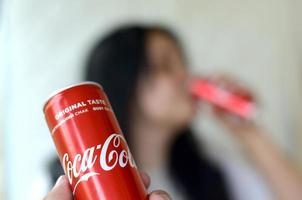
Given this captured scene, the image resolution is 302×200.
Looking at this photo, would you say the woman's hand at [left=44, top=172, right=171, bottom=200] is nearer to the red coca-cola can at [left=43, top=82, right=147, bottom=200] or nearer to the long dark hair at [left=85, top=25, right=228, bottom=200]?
the red coca-cola can at [left=43, top=82, right=147, bottom=200]

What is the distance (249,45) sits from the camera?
49.5 inches

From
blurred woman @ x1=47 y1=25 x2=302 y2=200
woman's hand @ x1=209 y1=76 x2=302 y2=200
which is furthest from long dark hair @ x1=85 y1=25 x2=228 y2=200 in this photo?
woman's hand @ x1=209 y1=76 x2=302 y2=200

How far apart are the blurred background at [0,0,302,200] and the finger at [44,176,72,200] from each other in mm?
621

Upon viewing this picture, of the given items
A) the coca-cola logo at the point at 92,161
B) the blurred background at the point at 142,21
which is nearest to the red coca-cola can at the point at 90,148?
the coca-cola logo at the point at 92,161

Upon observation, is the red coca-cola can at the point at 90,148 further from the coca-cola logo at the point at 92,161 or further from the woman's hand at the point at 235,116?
the woman's hand at the point at 235,116

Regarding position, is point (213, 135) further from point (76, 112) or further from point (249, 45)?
point (76, 112)

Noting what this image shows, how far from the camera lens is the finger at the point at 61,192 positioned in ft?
1.39

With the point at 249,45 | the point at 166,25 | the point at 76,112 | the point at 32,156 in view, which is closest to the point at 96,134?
the point at 76,112

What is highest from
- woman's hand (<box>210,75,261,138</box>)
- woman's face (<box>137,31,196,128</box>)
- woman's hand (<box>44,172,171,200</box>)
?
woman's face (<box>137,31,196,128</box>)

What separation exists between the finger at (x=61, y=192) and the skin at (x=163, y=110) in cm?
70

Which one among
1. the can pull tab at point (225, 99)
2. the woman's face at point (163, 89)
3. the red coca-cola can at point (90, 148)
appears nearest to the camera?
the red coca-cola can at point (90, 148)

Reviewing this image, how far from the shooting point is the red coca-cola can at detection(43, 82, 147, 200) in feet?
1.38

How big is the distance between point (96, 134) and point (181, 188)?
2.52ft

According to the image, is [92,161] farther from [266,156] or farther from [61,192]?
[266,156]
